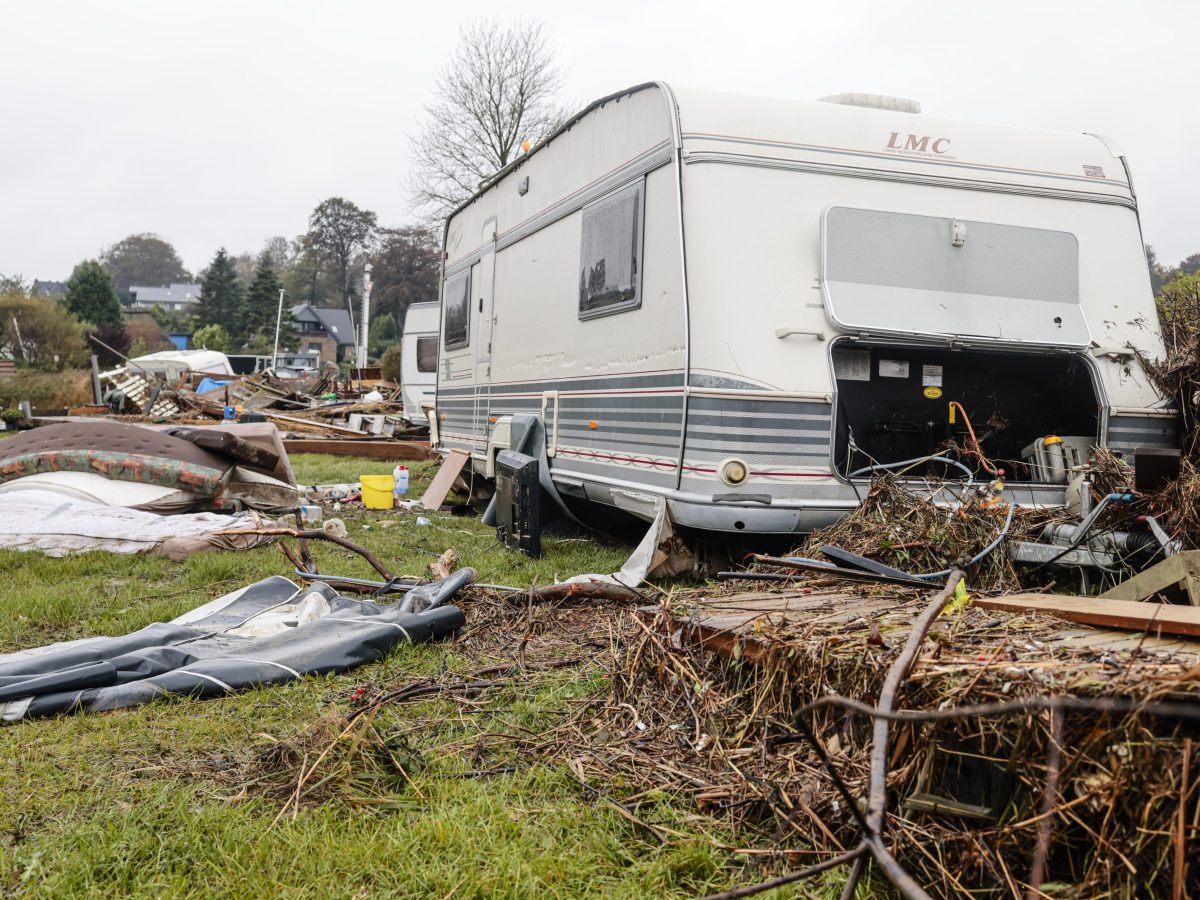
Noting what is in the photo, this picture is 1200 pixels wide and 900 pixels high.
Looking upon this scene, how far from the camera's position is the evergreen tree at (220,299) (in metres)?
63.3

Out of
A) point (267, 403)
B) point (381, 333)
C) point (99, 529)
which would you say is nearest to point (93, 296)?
point (381, 333)

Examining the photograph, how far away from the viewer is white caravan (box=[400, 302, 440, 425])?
20.1 metres

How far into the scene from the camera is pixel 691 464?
5492mm

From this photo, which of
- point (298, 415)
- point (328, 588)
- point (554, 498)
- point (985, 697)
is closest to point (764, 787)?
point (985, 697)

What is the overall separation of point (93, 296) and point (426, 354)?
43.4 metres

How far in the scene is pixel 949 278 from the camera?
18.7ft

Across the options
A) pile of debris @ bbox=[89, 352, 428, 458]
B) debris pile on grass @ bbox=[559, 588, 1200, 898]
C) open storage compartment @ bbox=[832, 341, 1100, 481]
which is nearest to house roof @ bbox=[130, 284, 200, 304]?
pile of debris @ bbox=[89, 352, 428, 458]

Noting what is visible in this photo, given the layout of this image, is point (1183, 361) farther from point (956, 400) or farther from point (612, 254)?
point (612, 254)

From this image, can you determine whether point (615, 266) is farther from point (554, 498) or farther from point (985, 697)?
point (985, 697)

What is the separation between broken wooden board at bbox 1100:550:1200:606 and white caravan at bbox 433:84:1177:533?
1.50 meters

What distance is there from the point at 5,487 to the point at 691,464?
5542mm

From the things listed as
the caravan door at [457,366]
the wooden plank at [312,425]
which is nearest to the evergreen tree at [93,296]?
the wooden plank at [312,425]

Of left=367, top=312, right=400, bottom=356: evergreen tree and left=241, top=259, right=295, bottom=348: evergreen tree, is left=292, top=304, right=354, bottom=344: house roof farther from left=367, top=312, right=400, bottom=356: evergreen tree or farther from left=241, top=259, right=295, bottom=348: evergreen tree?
left=367, top=312, right=400, bottom=356: evergreen tree

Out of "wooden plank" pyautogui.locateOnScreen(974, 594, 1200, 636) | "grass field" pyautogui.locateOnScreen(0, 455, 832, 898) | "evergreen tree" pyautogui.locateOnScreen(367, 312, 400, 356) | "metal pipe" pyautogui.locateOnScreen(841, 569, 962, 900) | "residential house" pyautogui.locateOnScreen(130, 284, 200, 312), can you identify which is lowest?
"grass field" pyautogui.locateOnScreen(0, 455, 832, 898)
